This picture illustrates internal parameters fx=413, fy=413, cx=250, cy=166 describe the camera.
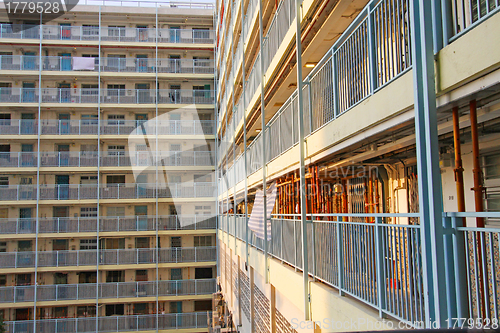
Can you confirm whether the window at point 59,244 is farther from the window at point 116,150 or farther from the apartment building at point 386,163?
the apartment building at point 386,163

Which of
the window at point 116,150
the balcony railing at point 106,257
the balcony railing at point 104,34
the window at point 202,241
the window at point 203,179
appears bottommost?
the balcony railing at point 106,257

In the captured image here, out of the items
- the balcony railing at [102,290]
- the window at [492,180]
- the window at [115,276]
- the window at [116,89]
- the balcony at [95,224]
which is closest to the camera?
the window at [492,180]

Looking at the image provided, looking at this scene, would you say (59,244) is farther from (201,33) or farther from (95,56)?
(201,33)

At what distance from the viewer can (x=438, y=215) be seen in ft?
9.78

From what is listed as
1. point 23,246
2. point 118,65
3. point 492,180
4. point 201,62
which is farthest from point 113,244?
point 492,180

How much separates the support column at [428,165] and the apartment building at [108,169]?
25.9m

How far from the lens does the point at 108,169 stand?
2891cm

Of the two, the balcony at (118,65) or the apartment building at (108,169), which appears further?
the balcony at (118,65)

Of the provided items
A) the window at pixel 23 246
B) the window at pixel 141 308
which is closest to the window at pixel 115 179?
the window at pixel 23 246

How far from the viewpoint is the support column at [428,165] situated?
9.73ft

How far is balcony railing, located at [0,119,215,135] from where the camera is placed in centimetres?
2908

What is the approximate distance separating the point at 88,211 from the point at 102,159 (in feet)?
12.8

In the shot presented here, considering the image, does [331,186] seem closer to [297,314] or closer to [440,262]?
[297,314]

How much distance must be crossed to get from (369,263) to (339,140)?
75.4 inches
